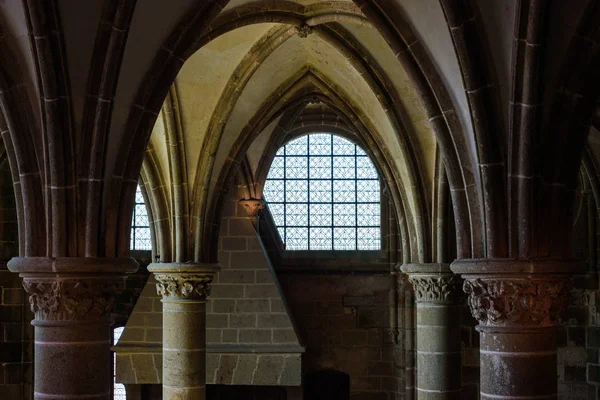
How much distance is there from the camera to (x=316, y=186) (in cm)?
1794

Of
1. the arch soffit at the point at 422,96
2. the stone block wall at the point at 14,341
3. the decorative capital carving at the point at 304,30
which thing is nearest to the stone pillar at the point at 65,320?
the arch soffit at the point at 422,96

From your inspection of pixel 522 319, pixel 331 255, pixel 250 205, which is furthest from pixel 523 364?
pixel 331 255

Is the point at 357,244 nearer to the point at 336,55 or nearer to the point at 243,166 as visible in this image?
the point at 243,166

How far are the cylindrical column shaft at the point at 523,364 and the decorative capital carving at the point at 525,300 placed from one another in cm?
8

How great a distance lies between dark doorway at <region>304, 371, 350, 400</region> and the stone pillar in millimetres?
11197

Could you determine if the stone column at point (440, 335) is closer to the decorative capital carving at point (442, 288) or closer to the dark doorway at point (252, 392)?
the decorative capital carving at point (442, 288)

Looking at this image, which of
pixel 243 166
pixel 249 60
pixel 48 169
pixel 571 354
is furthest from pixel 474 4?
pixel 571 354

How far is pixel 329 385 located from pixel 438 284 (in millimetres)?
7082

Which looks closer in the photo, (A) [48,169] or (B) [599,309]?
(A) [48,169]

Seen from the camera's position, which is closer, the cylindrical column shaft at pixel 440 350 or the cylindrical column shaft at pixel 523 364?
the cylindrical column shaft at pixel 523 364

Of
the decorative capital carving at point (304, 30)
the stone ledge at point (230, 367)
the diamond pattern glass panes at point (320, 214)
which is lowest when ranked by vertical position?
the stone ledge at point (230, 367)

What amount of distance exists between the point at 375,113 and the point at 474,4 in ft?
18.5

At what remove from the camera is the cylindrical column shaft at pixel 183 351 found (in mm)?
11156

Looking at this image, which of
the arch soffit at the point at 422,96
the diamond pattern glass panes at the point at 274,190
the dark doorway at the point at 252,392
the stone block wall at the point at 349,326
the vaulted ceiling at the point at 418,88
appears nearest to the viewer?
the vaulted ceiling at the point at 418,88
